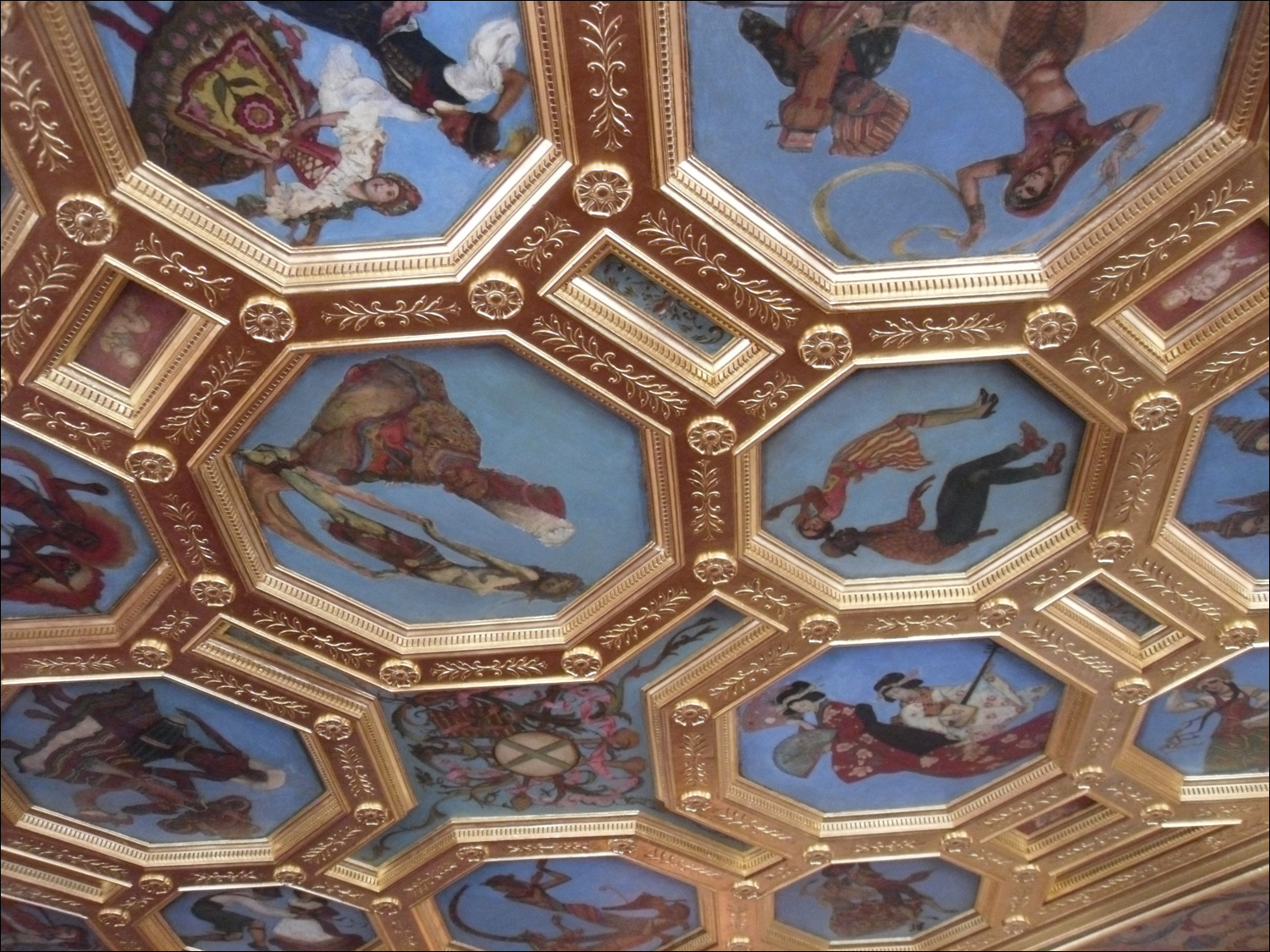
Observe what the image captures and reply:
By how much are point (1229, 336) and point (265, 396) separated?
6591 mm

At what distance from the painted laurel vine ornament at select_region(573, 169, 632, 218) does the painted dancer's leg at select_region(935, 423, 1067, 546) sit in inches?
140

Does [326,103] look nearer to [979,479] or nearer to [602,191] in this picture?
[602,191]

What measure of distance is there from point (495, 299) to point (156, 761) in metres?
6.58

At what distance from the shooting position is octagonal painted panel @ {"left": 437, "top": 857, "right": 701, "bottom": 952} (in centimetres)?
1439

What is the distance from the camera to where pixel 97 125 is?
7.91 meters

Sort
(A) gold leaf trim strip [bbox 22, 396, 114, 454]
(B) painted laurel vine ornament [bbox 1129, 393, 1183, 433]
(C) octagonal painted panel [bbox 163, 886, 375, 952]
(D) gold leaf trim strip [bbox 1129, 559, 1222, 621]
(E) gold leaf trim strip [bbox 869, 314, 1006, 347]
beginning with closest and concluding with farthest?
(E) gold leaf trim strip [bbox 869, 314, 1006, 347] → (A) gold leaf trim strip [bbox 22, 396, 114, 454] → (B) painted laurel vine ornament [bbox 1129, 393, 1183, 433] → (D) gold leaf trim strip [bbox 1129, 559, 1222, 621] → (C) octagonal painted panel [bbox 163, 886, 375, 952]

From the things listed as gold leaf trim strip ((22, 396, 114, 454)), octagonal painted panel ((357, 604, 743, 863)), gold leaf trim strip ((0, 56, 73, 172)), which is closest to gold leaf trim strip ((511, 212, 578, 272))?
gold leaf trim strip ((0, 56, 73, 172))

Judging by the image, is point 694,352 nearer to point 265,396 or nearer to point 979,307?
point 979,307

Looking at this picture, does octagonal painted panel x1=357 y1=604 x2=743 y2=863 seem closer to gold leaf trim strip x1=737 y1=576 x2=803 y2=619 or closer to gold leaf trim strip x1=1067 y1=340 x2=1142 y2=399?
gold leaf trim strip x1=737 y1=576 x2=803 y2=619

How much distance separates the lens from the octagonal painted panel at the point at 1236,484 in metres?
10.0

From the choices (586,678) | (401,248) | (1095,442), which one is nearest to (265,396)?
(401,248)

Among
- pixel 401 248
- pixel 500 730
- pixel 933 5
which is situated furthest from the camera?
pixel 500 730

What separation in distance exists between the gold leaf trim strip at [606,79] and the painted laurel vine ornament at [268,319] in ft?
7.87

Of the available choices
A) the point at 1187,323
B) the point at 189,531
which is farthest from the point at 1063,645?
the point at 189,531
